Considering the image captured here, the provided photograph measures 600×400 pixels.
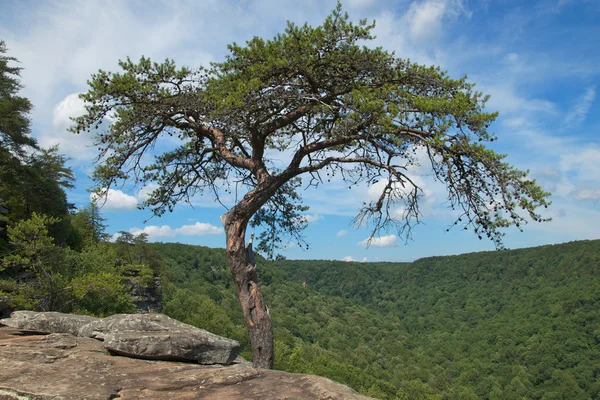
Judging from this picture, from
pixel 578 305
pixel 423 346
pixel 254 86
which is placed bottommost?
Answer: pixel 423 346

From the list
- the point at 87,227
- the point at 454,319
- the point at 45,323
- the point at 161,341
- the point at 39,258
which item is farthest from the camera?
the point at 454,319

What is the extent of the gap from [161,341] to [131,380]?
1.04 m

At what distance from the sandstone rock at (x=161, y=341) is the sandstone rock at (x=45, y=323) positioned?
0.93 metres

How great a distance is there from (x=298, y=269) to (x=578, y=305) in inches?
3438

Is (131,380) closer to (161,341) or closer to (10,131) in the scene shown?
(161,341)

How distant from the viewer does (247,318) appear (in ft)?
24.6

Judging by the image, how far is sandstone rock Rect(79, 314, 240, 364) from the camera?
6070 millimetres

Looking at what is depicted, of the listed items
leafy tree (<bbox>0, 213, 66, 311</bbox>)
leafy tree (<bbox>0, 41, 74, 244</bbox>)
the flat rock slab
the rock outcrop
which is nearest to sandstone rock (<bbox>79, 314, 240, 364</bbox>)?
the rock outcrop

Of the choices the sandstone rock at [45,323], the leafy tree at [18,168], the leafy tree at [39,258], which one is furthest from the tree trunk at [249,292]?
the leafy tree at [18,168]

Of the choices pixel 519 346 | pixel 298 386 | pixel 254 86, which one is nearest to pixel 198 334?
pixel 298 386

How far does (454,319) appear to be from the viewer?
114 m

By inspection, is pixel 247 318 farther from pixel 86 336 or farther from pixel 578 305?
pixel 578 305

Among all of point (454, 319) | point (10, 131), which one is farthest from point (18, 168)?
point (454, 319)

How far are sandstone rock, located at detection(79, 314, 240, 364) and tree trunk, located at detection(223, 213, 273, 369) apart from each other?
27.6 inches
